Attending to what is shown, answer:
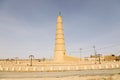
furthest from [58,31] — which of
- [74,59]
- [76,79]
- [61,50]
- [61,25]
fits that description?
[76,79]

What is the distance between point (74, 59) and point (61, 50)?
4.79 m

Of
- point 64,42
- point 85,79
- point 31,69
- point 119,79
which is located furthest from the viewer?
point 64,42

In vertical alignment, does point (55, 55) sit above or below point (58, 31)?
below

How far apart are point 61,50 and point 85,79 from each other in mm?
32250

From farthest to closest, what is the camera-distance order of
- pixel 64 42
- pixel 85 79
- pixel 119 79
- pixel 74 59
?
pixel 64 42 → pixel 74 59 → pixel 85 79 → pixel 119 79

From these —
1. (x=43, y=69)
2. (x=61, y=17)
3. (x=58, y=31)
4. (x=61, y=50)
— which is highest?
(x=61, y=17)

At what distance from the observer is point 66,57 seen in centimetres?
4572

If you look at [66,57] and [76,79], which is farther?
[66,57]

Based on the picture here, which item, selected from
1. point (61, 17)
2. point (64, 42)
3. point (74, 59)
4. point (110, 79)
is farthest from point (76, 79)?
point (61, 17)

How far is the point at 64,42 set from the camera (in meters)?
48.1

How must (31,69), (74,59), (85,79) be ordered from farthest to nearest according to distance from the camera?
(74,59) → (31,69) → (85,79)

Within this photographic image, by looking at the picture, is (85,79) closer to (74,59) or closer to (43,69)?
(43,69)

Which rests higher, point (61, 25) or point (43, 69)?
point (61, 25)

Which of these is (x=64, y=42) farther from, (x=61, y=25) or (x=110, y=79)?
(x=110, y=79)
